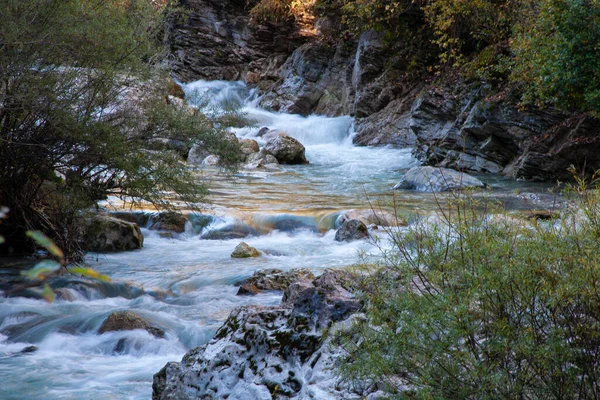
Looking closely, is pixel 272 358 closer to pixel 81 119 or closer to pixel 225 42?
pixel 81 119

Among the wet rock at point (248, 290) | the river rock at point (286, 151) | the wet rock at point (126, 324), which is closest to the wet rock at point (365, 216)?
the wet rock at point (248, 290)

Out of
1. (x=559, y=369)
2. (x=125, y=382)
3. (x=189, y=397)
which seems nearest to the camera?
(x=559, y=369)

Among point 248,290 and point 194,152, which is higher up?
point 194,152

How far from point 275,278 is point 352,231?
8.85 feet

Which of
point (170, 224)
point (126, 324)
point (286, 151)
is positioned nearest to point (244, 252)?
point (170, 224)

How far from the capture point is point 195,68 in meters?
30.3

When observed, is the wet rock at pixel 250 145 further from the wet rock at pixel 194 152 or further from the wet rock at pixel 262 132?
the wet rock at pixel 194 152

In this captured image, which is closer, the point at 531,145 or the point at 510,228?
the point at 510,228

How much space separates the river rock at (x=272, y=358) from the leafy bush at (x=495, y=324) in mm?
457

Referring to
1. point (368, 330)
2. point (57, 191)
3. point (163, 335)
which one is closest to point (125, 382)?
point (163, 335)

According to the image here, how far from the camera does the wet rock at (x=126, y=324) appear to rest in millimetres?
5453

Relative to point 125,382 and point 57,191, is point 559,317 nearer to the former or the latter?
point 125,382

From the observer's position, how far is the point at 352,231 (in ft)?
30.3

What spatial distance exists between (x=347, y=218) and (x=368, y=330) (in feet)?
23.4
